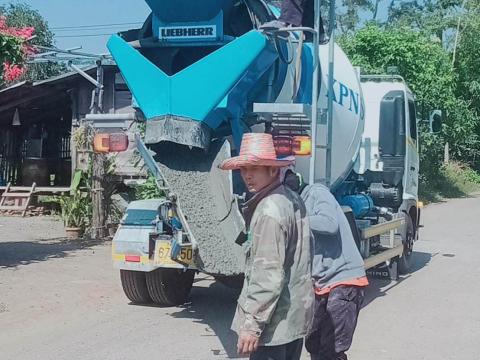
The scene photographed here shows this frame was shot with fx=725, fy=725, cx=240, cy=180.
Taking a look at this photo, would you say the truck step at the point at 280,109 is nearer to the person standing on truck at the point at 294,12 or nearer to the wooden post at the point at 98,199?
the person standing on truck at the point at 294,12

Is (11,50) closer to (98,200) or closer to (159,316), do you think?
(98,200)

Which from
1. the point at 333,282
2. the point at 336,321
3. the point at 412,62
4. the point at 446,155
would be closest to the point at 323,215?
the point at 333,282

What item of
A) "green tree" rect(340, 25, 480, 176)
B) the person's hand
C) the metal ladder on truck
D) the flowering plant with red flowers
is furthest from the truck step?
"green tree" rect(340, 25, 480, 176)

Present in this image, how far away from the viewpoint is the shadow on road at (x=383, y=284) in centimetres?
957

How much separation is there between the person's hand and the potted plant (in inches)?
409

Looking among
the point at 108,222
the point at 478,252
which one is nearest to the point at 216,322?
the point at 108,222

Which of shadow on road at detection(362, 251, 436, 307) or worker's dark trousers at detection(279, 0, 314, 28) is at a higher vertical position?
worker's dark trousers at detection(279, 0, 314, 28)

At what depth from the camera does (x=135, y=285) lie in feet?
26.7

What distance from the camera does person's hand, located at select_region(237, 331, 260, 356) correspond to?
3660 mm

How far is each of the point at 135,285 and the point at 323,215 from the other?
3.76m

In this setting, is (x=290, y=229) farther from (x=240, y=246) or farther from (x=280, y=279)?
(x=240, y=246)

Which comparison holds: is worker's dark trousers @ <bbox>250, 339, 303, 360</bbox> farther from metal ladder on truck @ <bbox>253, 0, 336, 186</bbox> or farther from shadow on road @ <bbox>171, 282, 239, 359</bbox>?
metal ladder on truck @ <bbox>253, 0, 336, 186</bbox>

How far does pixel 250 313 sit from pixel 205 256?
298cm

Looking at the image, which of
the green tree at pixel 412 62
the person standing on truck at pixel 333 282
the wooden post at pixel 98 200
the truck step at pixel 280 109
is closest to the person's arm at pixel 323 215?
the person standing on truck at pixel 333 282
